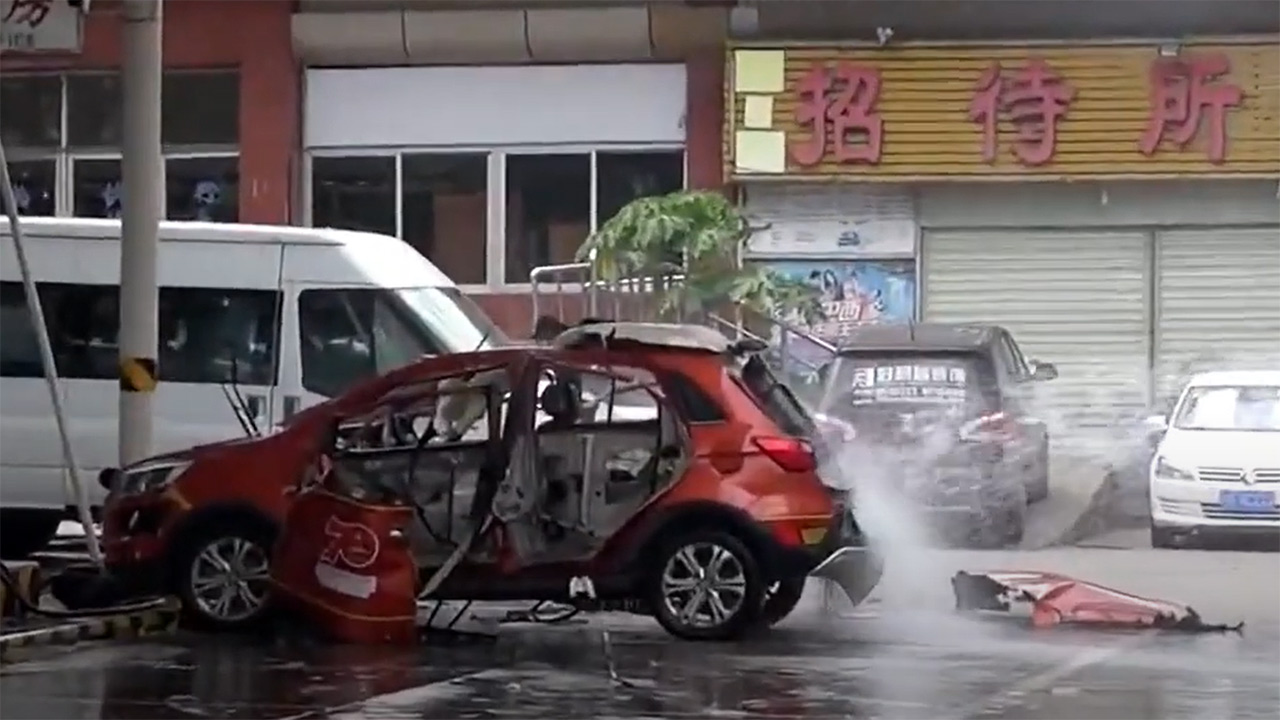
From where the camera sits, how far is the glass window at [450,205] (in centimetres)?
2436

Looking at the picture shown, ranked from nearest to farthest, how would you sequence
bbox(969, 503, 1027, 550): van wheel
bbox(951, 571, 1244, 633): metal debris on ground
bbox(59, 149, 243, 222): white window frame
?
bbox(951, 571, 1244, 633): metal debris on ground
bbox(969, 503, 1027, 550): van wheel
bbox(59, 149, 243, 222): white window frame

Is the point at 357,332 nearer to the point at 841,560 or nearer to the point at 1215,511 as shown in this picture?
the point at 841,560

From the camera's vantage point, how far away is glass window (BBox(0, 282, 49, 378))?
17531mm

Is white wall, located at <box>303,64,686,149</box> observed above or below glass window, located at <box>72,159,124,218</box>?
above

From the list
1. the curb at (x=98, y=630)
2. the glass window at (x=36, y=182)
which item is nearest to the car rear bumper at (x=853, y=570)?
the curb at (x=98, y=630)

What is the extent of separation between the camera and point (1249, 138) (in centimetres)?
2258

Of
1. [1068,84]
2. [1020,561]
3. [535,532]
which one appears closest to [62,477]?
[535,532]

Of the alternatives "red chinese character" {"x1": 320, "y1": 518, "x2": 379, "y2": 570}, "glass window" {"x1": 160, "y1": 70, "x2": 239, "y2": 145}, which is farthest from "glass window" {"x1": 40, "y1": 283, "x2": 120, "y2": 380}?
"glass window" {"x1": 160, "y1": 70, "x2": 239, "y2": 145}

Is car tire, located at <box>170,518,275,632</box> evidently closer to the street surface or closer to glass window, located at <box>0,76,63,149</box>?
the street surface

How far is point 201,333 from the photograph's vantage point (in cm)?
1773

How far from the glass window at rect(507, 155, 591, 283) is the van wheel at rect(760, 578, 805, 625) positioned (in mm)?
10290

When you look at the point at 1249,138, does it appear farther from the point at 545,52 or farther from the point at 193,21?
the point at 193,21

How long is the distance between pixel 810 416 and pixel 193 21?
12074 mm

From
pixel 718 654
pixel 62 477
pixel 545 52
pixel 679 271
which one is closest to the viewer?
pixel 718 654
